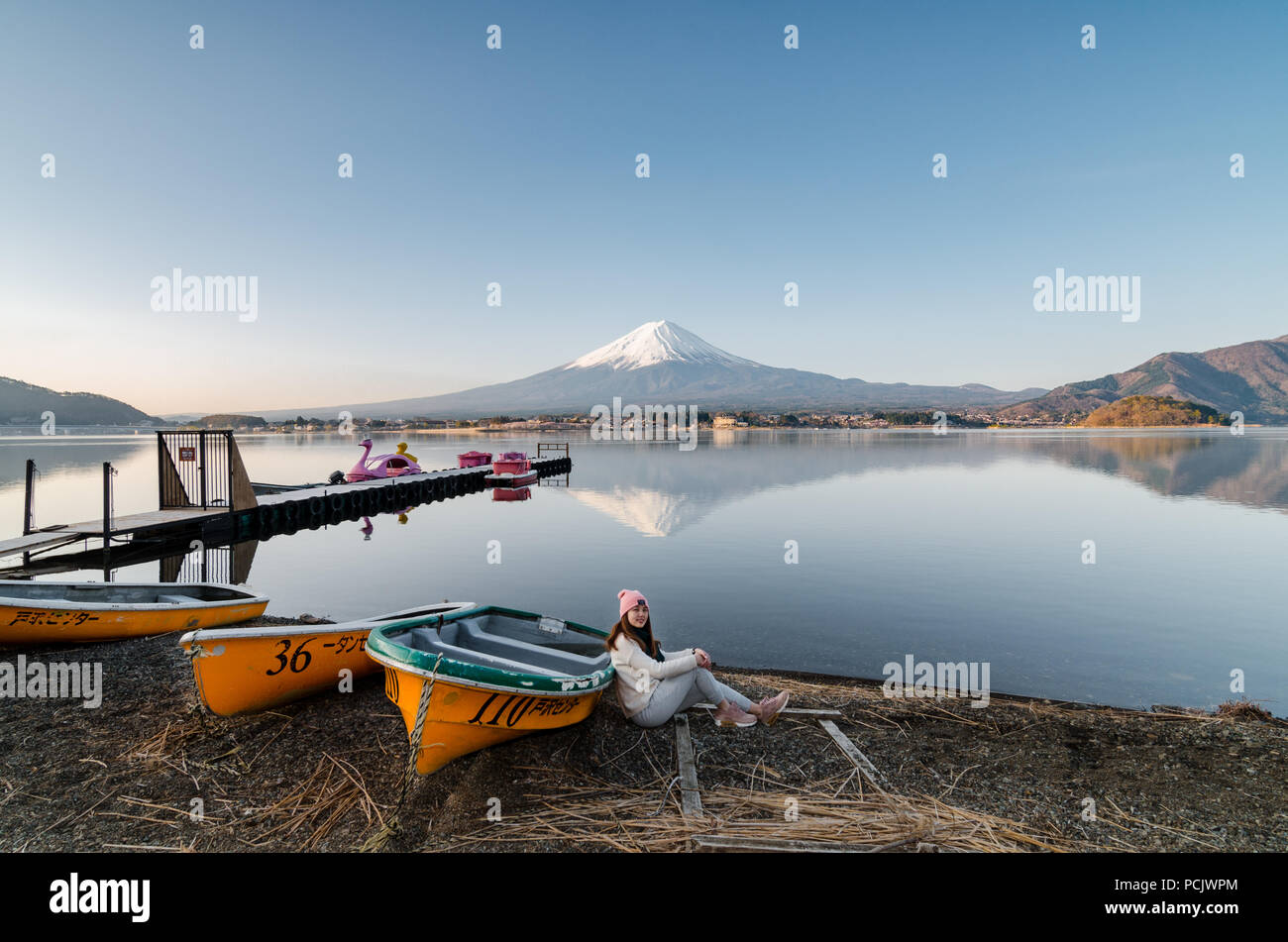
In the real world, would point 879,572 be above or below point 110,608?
below

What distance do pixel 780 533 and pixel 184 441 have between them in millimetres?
19161

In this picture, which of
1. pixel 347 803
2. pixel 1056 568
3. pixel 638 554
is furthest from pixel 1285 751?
pixel 638 554

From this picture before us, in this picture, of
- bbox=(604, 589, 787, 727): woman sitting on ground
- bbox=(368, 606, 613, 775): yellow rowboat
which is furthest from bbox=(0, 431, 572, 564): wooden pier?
bbox=(604, 589, 787, 727): woman sitting on ground

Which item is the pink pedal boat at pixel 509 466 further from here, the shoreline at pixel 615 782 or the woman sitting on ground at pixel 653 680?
the woman sitting on ground at pixel 653 680

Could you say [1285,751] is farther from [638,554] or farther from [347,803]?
[638,554]

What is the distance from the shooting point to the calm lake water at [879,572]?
11.0 m

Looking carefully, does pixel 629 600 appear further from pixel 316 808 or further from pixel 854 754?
pixel 316 808

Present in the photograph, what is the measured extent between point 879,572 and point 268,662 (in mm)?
14744

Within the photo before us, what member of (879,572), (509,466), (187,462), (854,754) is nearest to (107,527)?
(187,462)

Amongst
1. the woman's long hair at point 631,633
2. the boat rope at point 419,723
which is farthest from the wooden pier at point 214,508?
the woman's long hair at point 631,633

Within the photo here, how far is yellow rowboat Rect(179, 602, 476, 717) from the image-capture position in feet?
18.9

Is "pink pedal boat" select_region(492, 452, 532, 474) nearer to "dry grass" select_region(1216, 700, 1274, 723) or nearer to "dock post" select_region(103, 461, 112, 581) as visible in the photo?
"dock post" select_region(103, 461, 112, 581)

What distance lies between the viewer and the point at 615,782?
5004mm

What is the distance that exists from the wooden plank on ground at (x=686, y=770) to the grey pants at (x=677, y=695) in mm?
175
